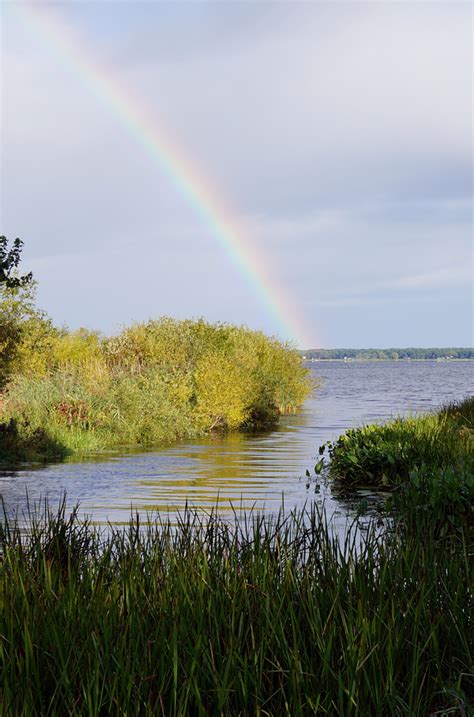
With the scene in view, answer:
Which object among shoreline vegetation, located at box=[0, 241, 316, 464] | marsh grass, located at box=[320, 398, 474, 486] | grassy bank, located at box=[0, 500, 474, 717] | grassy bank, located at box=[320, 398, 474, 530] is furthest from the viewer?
shoreline vegetation, located at box=[0, 241, 316, 464]

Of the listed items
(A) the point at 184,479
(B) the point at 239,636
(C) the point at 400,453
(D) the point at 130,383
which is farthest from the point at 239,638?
(D) the point at 130,383

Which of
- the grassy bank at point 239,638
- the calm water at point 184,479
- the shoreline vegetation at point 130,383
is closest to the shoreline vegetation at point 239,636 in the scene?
the grassy bank at point 239,638

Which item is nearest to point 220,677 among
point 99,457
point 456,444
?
point 456,444

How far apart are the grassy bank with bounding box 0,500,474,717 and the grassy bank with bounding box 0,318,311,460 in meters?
15.3

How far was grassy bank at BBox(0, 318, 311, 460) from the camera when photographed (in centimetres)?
2238

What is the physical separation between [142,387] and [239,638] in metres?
23.3

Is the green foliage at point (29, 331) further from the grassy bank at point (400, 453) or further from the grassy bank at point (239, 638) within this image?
the grassy bank at point (239, 638)

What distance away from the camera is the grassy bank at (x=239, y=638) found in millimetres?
3486

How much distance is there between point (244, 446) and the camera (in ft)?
78.7

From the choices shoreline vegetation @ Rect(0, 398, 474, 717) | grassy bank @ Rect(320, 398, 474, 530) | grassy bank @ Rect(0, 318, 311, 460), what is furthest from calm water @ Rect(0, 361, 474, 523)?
shoreline vegetation @ Rect(0, 398, 474, 717)

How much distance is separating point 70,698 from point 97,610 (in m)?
0.78

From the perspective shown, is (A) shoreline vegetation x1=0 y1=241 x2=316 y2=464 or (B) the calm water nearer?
(B) the calm water

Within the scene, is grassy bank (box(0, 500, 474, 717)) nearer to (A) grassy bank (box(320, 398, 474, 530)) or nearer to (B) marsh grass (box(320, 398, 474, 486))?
(A) grassy bank (box(320, 398, 474, 530))

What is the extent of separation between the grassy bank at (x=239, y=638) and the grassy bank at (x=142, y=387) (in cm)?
1525
